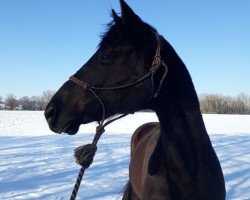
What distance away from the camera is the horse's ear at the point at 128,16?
2.32 metres

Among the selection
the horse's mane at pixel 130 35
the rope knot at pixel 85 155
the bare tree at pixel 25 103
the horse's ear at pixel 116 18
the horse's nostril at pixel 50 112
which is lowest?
the bare tree at pixel 25 103

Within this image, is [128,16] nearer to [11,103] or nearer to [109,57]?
[109,57]

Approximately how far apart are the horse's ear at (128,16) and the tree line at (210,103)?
6786cm

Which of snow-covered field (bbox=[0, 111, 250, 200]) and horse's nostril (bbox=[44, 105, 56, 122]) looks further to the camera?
snow-covered field (bbox=[0, 111, 250, 200])

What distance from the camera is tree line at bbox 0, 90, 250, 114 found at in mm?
72562

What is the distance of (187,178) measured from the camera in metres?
2.44

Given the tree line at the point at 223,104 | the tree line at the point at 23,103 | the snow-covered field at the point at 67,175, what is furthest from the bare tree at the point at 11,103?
the snow-covered field at the point at 67,175

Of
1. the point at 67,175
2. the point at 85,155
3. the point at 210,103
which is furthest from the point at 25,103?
the point at 85,155

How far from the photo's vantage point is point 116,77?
2408 millimetres

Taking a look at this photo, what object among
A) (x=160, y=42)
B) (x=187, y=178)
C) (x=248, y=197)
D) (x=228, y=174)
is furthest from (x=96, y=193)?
(x=160, y=42)

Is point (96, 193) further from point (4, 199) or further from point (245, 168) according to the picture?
point (245, 168)

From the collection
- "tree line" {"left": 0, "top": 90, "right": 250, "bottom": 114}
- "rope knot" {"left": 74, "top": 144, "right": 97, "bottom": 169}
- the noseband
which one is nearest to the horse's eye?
the noseband

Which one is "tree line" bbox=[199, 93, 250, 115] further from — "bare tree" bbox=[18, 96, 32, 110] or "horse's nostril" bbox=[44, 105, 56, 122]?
"horse's nostril" bbox=[44, 105, 56, 122]

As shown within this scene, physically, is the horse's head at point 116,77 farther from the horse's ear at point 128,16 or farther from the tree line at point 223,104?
the tree line at point 223,104
